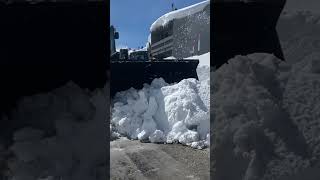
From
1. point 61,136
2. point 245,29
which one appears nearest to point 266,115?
point 245,29

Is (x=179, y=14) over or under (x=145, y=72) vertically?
over

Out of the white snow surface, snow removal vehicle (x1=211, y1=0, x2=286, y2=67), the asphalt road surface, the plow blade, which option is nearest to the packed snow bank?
the plow blade

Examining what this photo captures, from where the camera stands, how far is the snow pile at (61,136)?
4148 mm

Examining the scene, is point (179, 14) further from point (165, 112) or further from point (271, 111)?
point (271, 111)

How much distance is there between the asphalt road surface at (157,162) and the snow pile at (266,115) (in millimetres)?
2275

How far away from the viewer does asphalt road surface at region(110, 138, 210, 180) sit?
6738 millimetres

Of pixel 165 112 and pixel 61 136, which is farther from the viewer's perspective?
pixel 165 112

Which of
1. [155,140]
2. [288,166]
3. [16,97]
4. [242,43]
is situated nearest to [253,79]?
[242,43]

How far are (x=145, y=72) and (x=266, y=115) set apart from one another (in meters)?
8.48

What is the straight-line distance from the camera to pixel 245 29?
443 cm

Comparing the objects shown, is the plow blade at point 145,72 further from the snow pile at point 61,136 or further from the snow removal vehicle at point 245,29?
the snow removal vehicle at point 245,29

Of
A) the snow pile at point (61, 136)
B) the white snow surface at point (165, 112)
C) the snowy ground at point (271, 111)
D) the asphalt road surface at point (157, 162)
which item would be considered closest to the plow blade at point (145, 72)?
the white snow surface at point (165, 112)

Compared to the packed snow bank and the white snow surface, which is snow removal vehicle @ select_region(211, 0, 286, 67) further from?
the packed snow bank

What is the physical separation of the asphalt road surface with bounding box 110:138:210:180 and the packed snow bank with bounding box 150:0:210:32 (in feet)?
33.0
